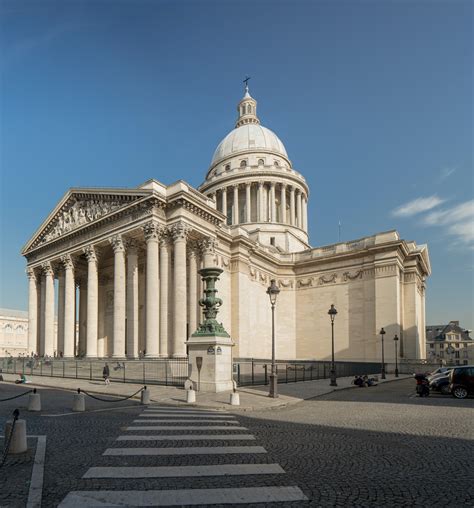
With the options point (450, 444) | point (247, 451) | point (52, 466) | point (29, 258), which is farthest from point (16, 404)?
point (29, 258)

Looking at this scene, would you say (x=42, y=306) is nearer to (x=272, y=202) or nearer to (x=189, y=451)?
(x=272, y=202)

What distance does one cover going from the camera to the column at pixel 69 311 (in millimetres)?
42562

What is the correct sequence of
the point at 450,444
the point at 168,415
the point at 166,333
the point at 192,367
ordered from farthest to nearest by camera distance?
the point at 166,333, the point at 192,367, the point at 168,415, the point at 450,444

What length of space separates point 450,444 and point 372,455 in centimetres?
246

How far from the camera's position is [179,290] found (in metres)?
35.3

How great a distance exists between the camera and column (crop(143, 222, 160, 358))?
33625 mm

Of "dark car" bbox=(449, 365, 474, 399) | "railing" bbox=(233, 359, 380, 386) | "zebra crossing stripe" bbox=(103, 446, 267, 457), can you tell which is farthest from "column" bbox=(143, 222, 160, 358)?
"zebra crossing stripe" bbox=(103, 446, 267, 457)

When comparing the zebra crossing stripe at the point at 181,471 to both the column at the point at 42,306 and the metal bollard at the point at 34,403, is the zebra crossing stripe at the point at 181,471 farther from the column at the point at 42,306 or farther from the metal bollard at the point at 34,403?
the column at the point at 42,306

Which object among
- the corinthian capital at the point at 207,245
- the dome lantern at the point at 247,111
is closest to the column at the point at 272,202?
the dome lantern at the point at 247,111

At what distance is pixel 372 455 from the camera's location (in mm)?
8891

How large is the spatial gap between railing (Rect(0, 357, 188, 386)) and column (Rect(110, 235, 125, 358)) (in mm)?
2413

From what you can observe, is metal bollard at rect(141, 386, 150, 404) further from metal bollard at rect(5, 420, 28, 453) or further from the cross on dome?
the cross on dome

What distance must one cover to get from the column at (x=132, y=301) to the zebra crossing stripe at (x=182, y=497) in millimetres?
31988

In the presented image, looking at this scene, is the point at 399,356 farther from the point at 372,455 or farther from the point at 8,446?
the point at 8,446
